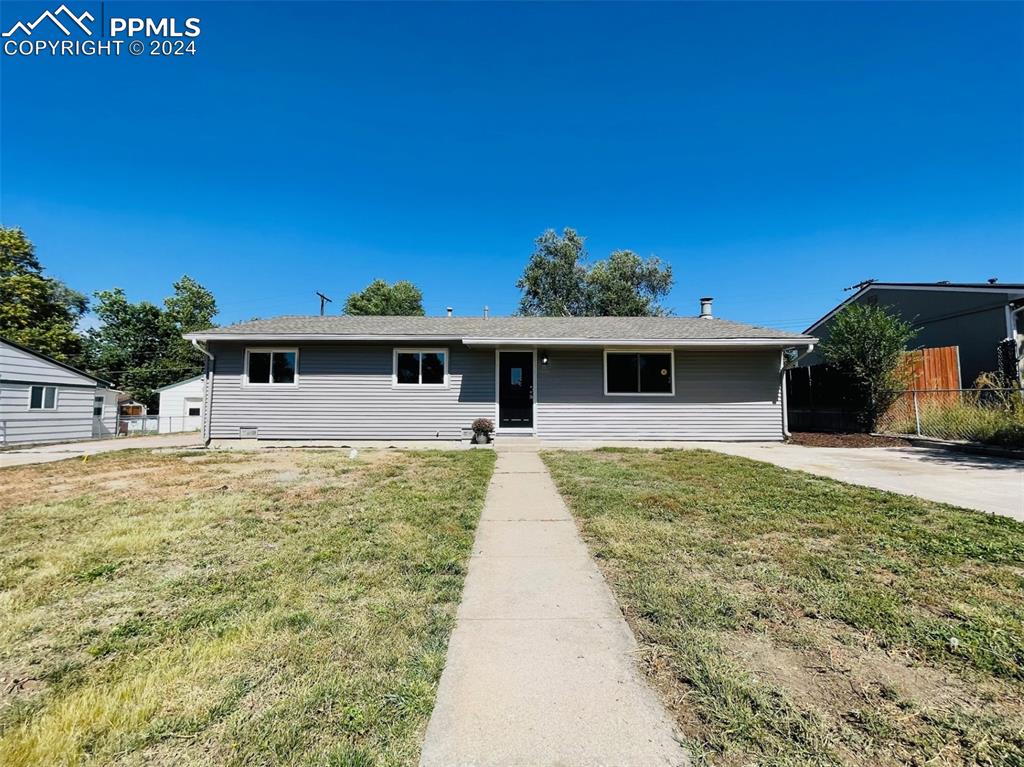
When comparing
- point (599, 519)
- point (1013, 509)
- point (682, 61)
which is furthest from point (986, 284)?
point (599, 519)

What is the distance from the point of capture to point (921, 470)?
6.55m

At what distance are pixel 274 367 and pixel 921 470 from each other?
1337 centimetres

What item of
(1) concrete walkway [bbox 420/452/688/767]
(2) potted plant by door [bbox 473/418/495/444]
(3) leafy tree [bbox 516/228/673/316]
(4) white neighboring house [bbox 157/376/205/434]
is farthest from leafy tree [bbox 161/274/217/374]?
(1) concrete walkway [bbox 420/452/688/767]

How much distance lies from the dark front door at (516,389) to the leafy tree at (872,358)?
855 centimetres

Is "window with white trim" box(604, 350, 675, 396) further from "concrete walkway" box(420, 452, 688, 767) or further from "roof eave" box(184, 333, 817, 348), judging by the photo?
"concrete walkway" box(420, 452, 688, 767)

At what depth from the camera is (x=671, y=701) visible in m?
1.58

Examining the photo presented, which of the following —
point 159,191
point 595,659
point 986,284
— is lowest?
point 595,659

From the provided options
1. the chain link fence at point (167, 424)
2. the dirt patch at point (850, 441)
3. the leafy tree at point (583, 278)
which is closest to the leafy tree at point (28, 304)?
the chain link fence at point (167, 424)

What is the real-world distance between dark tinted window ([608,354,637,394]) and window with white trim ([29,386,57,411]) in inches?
694

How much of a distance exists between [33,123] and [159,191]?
13.4 ft

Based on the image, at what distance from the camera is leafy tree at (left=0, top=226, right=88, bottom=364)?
23.6m

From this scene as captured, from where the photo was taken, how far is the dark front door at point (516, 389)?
446 inches

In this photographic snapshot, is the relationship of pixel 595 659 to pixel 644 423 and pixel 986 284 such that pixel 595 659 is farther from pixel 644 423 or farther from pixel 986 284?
pixel 986 284

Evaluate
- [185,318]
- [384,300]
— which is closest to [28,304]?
[185,318]
